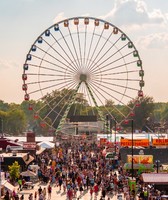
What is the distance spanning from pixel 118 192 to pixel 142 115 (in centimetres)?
13017

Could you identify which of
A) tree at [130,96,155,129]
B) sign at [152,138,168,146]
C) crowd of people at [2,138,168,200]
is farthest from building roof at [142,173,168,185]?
tree at [130,96,155,129]

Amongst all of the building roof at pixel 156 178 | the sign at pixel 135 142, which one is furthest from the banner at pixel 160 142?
the building roof at pixel 156 178

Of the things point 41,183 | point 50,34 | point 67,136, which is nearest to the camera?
point 41,183

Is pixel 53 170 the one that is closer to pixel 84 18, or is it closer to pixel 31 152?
pixel 31 152

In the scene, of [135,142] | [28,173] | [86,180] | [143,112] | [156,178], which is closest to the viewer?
[156,178]

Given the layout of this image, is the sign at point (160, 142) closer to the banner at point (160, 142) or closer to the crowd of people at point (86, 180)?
the banner at point (160, 142)

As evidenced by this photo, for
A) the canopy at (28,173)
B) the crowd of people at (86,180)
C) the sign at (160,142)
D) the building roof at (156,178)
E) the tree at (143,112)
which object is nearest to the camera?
the building roof at (156,178)

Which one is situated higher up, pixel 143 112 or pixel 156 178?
pixel 143 112

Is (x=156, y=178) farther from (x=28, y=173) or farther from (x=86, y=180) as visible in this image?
(x=28, y=173)

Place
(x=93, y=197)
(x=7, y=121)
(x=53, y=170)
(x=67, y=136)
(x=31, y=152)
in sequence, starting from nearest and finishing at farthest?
(x=93, y=197), (x=53, y=170), (x=31, y=152), (x=67, y=136), (x=7, y=121)

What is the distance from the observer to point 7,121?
640ft

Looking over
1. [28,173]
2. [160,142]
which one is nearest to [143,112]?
[160,142]

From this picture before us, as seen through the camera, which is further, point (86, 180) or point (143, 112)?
point (143, 112)

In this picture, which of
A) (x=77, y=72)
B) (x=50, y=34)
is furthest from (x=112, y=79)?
(x=50, y=34)
